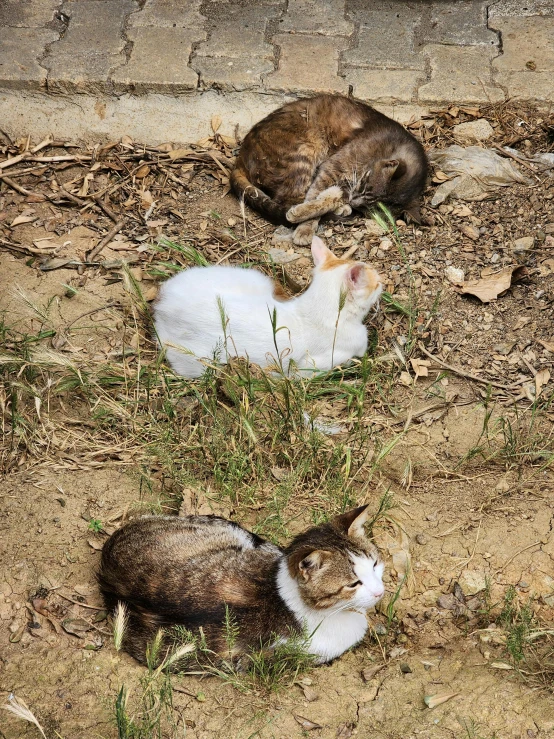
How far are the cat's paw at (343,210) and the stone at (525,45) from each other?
182 cm

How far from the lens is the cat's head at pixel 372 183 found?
5293 mm

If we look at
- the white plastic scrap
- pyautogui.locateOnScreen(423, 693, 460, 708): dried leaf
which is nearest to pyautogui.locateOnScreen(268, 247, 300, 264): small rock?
the white plastic scrap

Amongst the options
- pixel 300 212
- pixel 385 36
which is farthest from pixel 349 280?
pixel 385 36

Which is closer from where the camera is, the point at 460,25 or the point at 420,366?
the point at 420,366

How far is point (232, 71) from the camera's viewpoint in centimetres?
609

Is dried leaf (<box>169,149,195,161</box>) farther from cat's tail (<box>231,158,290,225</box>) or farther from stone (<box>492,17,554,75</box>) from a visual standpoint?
stone (<box>492,17,554,75</box>)

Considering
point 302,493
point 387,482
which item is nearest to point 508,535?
point 387,482

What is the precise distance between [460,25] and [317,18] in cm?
112

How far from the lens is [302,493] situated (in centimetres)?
395

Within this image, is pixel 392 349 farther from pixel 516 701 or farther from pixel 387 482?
pixel 516 701

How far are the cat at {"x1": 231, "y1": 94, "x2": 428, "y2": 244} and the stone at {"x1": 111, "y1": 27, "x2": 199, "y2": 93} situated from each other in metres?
0.86

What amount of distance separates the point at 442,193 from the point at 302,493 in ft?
8.36

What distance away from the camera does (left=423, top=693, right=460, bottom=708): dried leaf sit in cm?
311

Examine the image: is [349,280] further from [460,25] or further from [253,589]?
[460,25]
